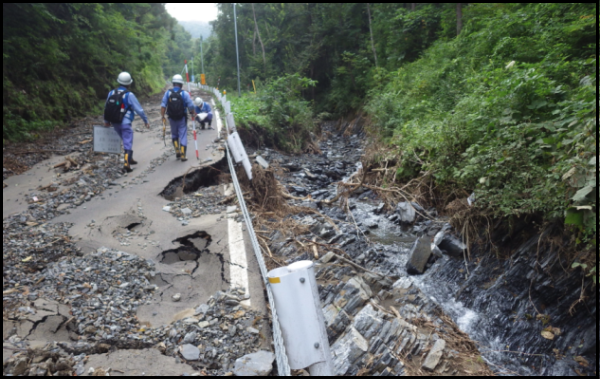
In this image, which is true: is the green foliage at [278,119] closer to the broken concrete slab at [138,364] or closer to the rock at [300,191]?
the rock at [300,191]

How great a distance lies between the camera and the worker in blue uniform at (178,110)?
8.05 meters

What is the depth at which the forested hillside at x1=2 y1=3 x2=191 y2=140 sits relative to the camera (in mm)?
10609

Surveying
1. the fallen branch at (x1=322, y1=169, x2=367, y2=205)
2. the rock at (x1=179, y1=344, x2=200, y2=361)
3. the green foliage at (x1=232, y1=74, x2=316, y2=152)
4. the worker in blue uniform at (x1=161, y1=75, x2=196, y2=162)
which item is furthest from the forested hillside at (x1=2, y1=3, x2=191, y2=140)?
the rock at (x1=179, y1=344, x2=200, y2=361)

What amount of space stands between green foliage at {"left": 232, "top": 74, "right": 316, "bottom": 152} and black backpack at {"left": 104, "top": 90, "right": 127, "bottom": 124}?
5.03 m

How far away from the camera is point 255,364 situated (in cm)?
264

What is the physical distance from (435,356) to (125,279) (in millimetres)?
3717

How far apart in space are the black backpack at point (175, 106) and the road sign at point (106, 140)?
1.34 m

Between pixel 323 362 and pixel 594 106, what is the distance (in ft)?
16.6

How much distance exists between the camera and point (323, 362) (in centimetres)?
204

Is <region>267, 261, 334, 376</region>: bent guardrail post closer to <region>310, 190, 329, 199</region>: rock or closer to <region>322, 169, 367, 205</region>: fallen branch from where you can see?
<region>322, 169, 367, 205</region>: fallen branch

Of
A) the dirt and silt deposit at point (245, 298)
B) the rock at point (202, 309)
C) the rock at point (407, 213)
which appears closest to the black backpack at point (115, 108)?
the dirt and silt deposit at point (245, 298)

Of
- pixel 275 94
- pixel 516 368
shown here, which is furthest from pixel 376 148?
pixel 516 368

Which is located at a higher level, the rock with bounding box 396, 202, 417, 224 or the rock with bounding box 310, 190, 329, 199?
the rock with bounding box 396, 202, 417, 224

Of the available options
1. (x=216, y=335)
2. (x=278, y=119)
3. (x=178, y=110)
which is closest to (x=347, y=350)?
(x=216, y=335)
